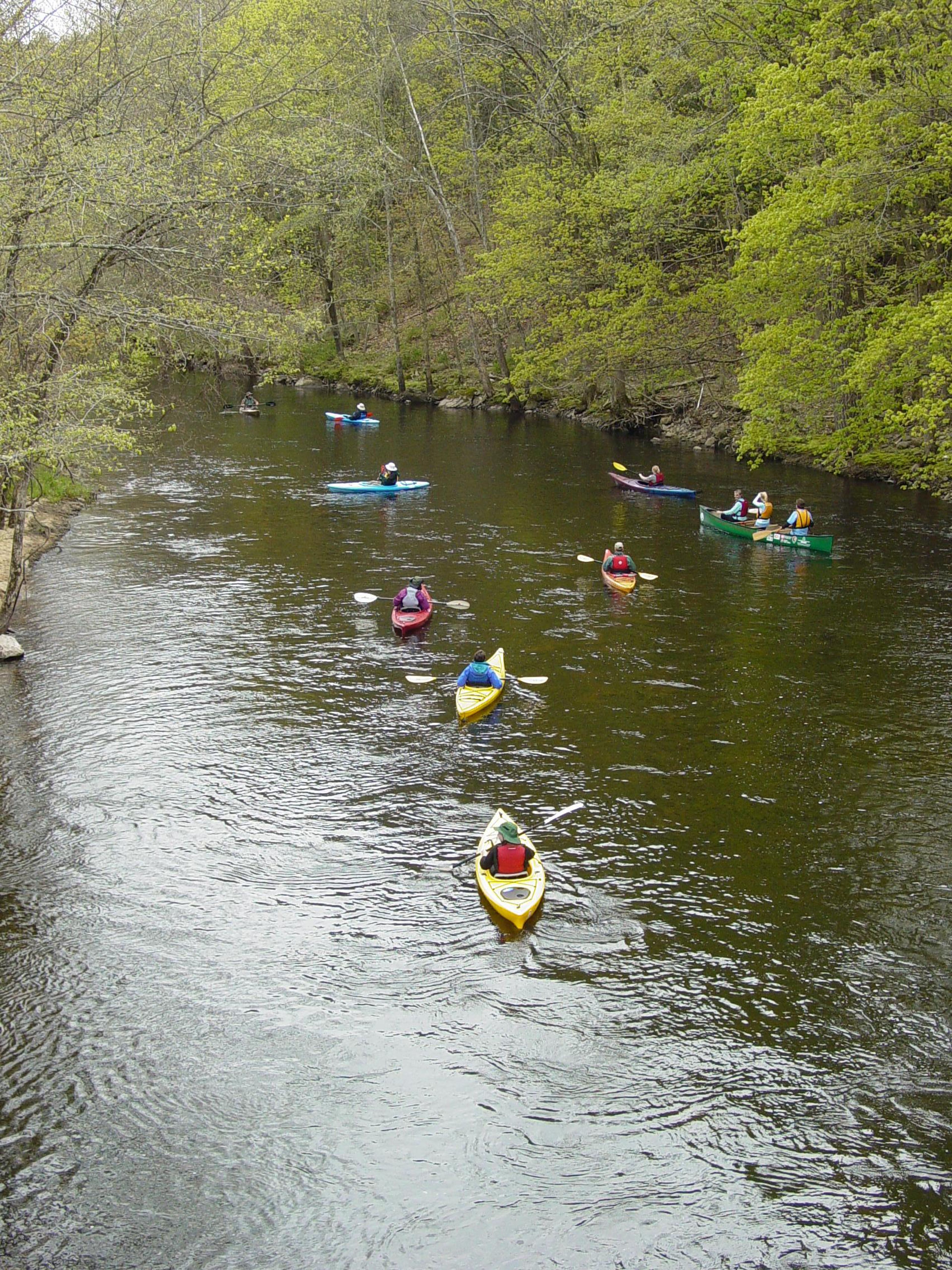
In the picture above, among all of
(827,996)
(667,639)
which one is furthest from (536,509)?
(827,996)

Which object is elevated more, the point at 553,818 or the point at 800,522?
the point at 800,522

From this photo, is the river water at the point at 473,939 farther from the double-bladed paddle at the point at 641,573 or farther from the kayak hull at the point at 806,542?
the kayak hull at the point at 806,542

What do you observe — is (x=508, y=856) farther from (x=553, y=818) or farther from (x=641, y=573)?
(x=641, y=573)

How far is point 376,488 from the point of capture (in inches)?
1387

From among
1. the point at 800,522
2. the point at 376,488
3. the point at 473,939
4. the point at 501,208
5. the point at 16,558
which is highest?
the point at 501,208

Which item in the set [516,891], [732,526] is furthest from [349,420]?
[516,891]

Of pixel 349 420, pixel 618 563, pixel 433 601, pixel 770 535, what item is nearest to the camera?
pixel 433 601

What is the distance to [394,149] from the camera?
193 ft

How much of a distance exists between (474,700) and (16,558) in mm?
9810

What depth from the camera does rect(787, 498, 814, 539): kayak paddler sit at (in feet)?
93.0

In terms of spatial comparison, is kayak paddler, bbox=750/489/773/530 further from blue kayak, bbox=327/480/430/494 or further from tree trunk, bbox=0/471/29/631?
tree trunk, bbox=0/471/29/631

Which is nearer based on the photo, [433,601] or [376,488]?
[433,601]

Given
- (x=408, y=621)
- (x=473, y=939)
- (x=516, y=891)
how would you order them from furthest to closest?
(x=408, y=621)
(x=516, y=891)
(x=473, y=939)

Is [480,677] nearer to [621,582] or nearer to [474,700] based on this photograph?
[474,700]
